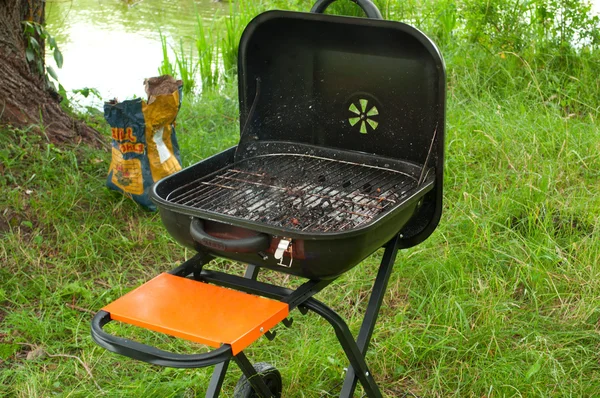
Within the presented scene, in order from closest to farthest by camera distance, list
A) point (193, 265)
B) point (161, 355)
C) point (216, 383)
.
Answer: point (161, 355) < point (193, 265) < point (216, 383)

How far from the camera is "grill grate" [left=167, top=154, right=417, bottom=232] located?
93.9 inches

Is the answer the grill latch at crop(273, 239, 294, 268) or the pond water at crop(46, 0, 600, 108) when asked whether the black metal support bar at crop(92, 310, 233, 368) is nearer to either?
the grill latch at crop(273, 239, 294, 268)

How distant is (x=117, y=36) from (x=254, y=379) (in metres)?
5.71

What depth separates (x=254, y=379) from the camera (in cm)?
268

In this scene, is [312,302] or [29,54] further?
[29,54]

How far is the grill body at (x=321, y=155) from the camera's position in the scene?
2193mm

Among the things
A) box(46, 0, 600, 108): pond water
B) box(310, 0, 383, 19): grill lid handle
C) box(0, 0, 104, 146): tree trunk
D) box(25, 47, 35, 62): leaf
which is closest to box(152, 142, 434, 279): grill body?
box(310, 0, 383, 19): grill lid handle

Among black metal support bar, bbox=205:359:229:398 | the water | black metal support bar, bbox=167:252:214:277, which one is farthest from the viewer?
the water

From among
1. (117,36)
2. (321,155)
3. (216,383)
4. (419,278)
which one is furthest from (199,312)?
(117,36)

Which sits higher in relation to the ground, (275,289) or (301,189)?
(301,189)

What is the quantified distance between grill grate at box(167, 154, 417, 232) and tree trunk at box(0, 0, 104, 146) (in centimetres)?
198

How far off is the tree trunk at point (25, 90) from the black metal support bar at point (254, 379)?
87.6 inches

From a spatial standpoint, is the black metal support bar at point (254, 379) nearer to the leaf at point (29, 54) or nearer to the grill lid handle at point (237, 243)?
the grill lid handle at point (237, 243)

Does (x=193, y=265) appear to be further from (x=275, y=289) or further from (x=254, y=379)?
(x=254, y=379)
